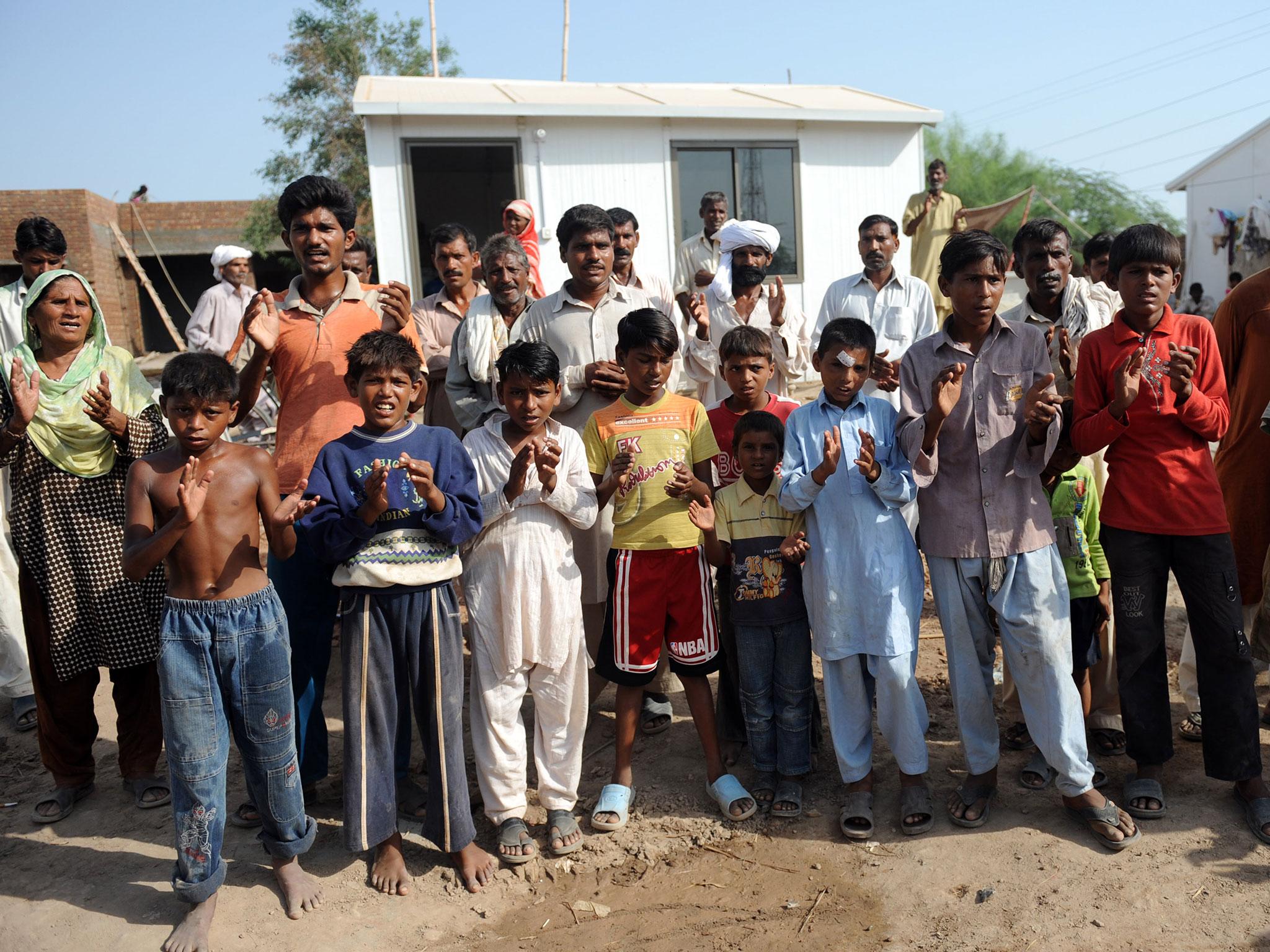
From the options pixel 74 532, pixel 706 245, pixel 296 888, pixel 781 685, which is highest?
pixel 706 245

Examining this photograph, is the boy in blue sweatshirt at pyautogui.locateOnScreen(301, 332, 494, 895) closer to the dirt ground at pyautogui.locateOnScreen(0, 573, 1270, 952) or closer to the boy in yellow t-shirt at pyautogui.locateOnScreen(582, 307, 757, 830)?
the dirt ground at pyautogui.locateOnScreen(0, 573, 1270, 952)

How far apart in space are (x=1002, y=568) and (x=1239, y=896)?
1.16 metres

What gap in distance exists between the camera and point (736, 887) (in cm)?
313

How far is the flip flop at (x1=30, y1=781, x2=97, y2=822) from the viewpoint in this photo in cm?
367

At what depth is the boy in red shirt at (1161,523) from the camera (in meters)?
3.13

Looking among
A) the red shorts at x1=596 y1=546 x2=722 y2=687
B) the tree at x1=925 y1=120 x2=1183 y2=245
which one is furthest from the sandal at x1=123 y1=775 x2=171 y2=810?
the tree at x1=925 y1=120 x2=1183 y2=245

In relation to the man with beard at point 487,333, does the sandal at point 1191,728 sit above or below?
below

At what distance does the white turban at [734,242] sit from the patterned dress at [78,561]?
259 centimetres

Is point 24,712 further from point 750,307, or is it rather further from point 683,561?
point 750,307

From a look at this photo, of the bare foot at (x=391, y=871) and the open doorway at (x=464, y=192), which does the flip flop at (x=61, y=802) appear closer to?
the bare foot at (x=391, y=871)

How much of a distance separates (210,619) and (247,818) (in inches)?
41.6

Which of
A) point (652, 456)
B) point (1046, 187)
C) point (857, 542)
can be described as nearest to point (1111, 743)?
point (857, 542)

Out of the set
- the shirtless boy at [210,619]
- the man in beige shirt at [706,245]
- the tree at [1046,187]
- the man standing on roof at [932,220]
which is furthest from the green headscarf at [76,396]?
the tree at [1046,187]

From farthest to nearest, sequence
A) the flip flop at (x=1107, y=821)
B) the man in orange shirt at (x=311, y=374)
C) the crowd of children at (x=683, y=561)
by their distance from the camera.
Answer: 1. the man in orange shirt at (x=311, y=374)
2. the flip flop at (x=1107, y=821)
3. the crowd of children at (x=683, y=561)
